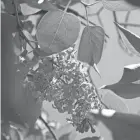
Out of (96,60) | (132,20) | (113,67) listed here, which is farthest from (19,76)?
(113,67)

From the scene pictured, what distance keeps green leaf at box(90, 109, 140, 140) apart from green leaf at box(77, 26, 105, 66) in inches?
12.2

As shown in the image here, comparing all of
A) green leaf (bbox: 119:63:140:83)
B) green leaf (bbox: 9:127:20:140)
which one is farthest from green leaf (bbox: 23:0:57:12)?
green leaf (bbox: 9:127:20:140)

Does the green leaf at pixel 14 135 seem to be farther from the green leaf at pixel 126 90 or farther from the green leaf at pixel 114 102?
the green leaf at pixel 126 90

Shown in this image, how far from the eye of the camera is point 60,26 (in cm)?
82

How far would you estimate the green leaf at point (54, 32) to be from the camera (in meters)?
0.79

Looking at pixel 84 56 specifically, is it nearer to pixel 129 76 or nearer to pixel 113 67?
pixel 129 76

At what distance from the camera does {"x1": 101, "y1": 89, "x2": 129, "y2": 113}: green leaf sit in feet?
3.09

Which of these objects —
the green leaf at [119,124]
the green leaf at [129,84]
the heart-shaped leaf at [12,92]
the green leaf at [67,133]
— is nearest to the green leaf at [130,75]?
the green leaf at [129,84]

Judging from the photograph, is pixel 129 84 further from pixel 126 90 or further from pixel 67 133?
pixel 67 133

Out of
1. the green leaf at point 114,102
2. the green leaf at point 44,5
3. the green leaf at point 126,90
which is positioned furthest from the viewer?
the green leaf at point 114,102

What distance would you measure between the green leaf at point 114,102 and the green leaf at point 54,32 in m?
0.25

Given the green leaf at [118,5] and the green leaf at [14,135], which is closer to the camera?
the green leaf at [118,5]

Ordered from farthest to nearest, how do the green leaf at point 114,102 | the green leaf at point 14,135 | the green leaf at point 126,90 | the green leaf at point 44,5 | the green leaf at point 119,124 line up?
the green leaf at point 14,135, the green leaf at point 114,102, the green leaf at point 44,5, the green leaf at point 126,90, the green leaf at point 119,124

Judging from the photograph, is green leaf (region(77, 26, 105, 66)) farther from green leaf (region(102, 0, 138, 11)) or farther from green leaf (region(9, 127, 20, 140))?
green leaf (region(9, 127, 20, 140))
